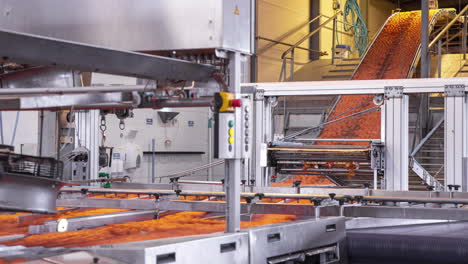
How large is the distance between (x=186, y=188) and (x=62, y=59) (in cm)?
340

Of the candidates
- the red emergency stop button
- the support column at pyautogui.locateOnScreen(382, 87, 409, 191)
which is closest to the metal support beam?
the support column at pyautogui.locateOnScreen(382, 87, 409, 191)

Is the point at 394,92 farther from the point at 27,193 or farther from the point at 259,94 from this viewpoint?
the point at 27,193

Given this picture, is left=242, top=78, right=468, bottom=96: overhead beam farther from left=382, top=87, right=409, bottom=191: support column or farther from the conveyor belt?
→ the conveyor belt

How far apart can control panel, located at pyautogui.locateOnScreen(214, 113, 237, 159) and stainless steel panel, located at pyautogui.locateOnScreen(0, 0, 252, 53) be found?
0.34 metres

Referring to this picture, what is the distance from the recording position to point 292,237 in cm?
342

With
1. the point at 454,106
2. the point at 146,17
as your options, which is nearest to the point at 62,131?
the point at 146,17

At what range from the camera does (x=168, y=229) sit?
375 cm

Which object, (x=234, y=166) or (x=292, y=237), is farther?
(x=292, y=237)

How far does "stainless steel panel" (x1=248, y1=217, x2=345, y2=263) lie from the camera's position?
126 inches

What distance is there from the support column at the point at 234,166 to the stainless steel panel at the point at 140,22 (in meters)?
0.10

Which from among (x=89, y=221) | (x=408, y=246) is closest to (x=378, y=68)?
(x=408, y=246)

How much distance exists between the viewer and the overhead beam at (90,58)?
253cm

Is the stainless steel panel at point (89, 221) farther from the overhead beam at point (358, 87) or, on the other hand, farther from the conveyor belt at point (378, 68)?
the conveyor belt at point (378, 68)

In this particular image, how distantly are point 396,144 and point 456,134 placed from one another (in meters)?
0.65
